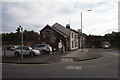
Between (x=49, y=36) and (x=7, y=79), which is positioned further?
(x=49, y=36)

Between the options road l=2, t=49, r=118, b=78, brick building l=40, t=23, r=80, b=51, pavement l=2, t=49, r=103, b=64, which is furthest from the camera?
brick building l=40, t=23, r=80, b=51

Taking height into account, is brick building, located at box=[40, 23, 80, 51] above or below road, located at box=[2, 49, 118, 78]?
Result: above

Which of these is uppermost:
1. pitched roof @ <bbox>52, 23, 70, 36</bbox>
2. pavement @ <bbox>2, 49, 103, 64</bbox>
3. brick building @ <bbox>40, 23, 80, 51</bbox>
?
pitched roof @ <bbox>52, 23, 70, 36</bbox>

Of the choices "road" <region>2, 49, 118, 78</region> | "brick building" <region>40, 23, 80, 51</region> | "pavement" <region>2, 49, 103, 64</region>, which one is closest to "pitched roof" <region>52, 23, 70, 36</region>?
"brick building" <region>40, 23, 80, 51</region>

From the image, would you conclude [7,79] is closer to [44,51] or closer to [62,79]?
[62,79]

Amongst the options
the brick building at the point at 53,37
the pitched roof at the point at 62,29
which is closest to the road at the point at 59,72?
the brick building at the point at 53,37

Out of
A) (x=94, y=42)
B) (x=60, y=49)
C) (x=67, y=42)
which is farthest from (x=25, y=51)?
(x=94, y=42)

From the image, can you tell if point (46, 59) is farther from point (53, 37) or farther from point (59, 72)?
point (53, 37)

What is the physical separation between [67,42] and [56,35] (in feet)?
10.9

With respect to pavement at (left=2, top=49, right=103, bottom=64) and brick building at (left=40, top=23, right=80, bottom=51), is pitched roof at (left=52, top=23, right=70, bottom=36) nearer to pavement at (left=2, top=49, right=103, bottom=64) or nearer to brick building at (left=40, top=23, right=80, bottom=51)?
brick building at (left=40, top=23, right=80, bottom=51)

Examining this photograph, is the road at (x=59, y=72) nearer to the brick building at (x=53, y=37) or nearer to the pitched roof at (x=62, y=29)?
the brick building at (x=53, y=37)

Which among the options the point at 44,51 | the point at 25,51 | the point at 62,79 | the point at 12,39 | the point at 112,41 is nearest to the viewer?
the point at 62,79

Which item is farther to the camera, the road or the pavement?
the pavement

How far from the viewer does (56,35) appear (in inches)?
1790
